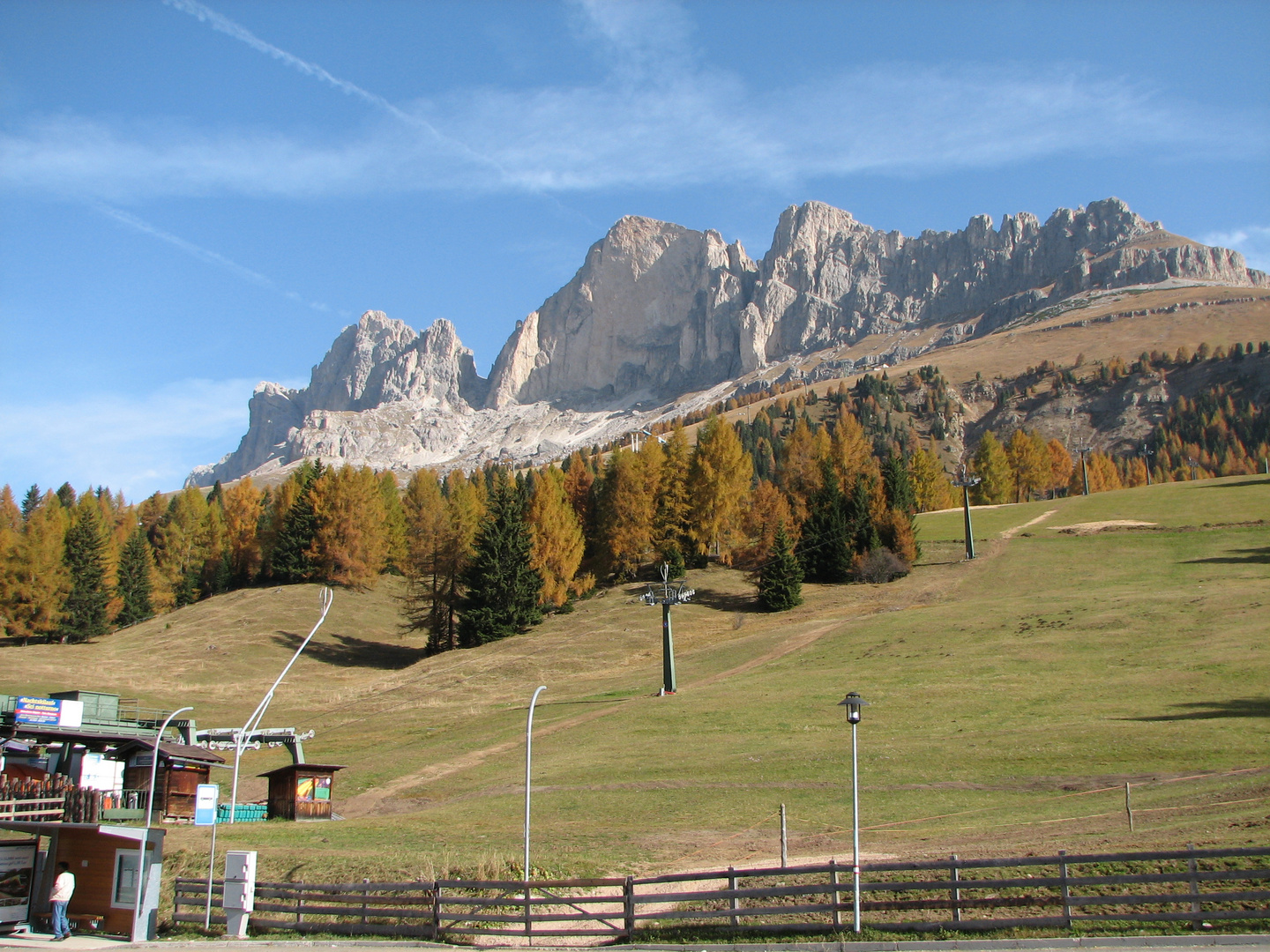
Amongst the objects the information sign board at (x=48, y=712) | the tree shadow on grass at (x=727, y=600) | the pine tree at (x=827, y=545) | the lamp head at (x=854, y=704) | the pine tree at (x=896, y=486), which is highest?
the pine tree at (x=896, y=486)

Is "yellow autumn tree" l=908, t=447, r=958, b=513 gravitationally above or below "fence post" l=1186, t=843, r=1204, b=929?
above

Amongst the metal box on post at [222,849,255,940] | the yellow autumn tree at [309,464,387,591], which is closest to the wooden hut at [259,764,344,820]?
the metal box on post at [222,849,255,940]

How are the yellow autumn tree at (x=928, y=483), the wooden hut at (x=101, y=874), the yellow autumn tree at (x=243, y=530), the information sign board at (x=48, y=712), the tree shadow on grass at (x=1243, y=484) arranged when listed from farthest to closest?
the yellow autumn tree at (x=928, y=483)
the yellow autumn tree at (x=243, y=530)
the tree shadow on grass at (x=1243, y=484)
the information sign board at (x=48, y=712)
the wooden hut at (x=101, y=874)

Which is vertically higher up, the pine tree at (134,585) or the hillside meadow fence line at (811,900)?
the pine tree at (134,585)

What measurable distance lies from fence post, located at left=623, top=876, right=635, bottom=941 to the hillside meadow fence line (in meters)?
0.03

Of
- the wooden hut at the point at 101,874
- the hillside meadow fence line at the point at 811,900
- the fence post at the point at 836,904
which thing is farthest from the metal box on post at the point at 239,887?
the fence post at the point at 836,904

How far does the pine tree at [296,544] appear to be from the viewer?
324ft

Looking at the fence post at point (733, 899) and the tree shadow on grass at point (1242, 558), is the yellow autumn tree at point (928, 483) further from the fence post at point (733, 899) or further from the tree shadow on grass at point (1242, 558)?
the fence post at point (733, 899)

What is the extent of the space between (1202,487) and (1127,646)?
242ft

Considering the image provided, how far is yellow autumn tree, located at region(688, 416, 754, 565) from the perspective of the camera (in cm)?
9181

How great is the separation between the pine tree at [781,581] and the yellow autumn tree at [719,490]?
13167mm

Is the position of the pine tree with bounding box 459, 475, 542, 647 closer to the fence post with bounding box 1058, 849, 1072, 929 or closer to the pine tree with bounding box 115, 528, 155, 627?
the pine tree with bounding box 115, 528, 155, 627

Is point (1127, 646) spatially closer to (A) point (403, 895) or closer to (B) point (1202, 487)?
(A) point (403, 895)

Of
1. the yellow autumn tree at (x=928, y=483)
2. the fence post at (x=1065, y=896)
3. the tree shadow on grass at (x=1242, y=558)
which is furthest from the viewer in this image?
the yellow autumn tree at (x=928, y=483)
